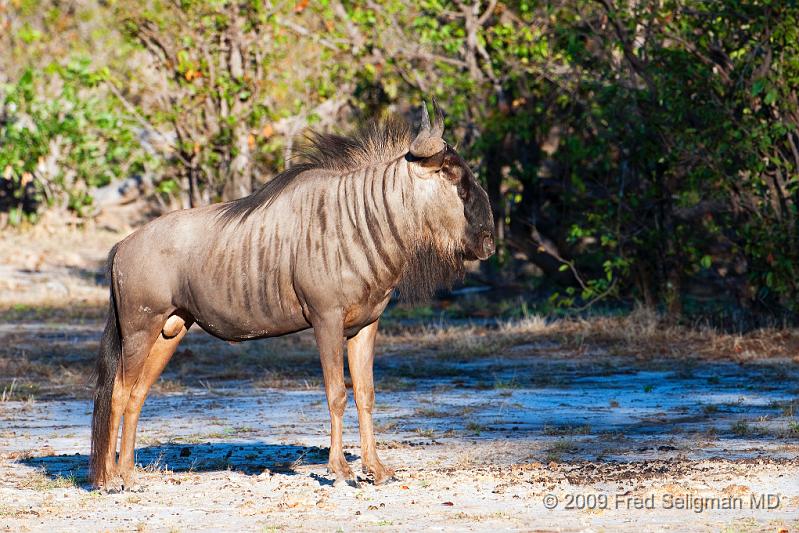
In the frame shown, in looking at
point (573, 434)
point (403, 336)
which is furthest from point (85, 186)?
point (573, 434)

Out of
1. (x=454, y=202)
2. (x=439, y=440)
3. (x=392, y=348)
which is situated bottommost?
(x=392, y=348)

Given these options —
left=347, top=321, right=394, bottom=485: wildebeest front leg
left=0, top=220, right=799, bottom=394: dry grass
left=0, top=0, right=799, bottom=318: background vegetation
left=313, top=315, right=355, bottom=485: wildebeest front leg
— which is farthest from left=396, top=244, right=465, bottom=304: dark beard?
left=0, top=0, right=799, bottom=318: background vegetation

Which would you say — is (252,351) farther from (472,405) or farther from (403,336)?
(472,405)

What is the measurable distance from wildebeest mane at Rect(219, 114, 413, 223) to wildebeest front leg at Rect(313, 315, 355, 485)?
892 mm

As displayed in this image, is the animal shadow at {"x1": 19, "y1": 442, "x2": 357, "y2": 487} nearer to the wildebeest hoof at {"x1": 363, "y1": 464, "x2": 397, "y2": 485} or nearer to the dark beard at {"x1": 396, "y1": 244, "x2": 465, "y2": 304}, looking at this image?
the wildebeest hoof at {"x1": 363, "y1": 464, "x2": 397, "y2": 485}

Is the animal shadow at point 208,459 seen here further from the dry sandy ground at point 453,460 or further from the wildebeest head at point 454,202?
the wildebeest head at point 454,202

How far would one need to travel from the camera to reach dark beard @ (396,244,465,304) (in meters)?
7.33

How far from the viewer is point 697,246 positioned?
15.4m

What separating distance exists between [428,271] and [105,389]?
6.83 feet

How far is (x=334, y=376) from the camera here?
728cm

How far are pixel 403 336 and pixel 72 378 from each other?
14.3 ft

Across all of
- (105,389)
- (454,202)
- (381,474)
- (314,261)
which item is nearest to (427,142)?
(454,202)

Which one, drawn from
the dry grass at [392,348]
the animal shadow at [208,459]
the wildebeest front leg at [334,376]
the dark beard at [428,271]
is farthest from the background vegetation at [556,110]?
the wildebeest front leg at [334,376]

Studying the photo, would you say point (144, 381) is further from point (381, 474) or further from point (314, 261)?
point (381, 474)
